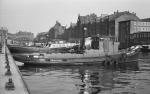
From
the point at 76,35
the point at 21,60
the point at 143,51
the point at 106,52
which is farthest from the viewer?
the point at 76,35

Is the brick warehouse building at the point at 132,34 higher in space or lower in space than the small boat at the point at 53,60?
higher

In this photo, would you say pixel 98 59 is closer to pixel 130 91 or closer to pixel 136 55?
pixel 136 55

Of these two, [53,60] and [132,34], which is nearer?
[53,60]

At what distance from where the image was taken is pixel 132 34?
90250mm

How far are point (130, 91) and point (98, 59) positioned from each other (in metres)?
19.4

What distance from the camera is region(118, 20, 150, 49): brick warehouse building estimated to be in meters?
85.6

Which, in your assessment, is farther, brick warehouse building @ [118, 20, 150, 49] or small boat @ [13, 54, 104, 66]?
brick warehouse building @ [118, 20, 150, 49]

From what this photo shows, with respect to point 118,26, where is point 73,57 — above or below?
below

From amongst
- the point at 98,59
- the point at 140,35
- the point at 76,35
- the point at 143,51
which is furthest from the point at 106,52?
the point at 76,35

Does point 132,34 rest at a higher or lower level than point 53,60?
higher

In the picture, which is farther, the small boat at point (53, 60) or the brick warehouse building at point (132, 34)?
the brick warehouse building at point (132, 34)

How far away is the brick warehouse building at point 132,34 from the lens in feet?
281

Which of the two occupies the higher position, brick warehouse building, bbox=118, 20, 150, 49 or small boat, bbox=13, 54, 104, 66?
brick warehouse building, bbox=118, 20, 150, 49

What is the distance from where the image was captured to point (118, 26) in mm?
100125
